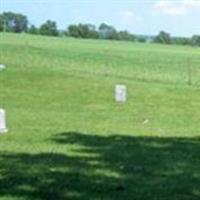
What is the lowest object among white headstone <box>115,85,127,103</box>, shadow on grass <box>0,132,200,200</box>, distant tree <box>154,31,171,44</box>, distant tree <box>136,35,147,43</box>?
distant tree <box>136,35,147,43</box>

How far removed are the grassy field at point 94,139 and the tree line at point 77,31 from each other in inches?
2914

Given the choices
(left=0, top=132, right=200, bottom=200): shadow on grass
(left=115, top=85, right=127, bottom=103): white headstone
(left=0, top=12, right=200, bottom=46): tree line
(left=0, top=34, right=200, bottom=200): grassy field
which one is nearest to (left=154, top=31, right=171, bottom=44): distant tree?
(left=0, top=12, right=200, bottom=46): tree line

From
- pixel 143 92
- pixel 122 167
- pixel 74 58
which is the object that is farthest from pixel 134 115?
pixel 74 58

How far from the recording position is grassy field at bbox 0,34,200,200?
10219 mm

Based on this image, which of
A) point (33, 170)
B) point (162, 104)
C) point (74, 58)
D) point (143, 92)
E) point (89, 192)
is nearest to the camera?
point (89, 192)

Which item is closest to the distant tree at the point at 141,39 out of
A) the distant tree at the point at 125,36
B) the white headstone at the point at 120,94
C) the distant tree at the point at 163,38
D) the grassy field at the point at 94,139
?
the distant tree at the point at 125,36

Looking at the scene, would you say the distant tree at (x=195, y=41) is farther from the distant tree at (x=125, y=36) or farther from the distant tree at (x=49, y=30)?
the distant tree at (x=49, y=30)

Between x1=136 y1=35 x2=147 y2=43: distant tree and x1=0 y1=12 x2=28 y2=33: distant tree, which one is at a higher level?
x1=0 y1=12 x2=28 y2=33: distant tree

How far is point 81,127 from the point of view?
1842 cm

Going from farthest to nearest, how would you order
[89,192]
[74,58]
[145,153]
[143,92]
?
[74,58], [143,92], [145,153], [89,192]

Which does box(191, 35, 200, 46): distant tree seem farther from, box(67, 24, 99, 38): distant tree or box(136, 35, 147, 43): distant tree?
box(67, 24, 99, 38): distant tree

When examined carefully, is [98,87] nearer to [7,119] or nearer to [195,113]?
[195,113]

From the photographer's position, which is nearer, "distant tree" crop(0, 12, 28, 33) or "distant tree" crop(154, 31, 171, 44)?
"distant tree" crop(0, 12, 28, 33)

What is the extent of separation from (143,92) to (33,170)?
53.1ft
